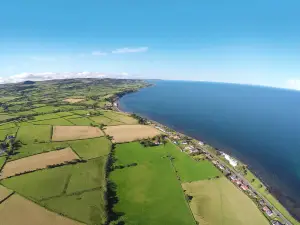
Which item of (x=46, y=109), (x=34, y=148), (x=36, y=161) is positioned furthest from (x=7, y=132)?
(x=46, y=109)

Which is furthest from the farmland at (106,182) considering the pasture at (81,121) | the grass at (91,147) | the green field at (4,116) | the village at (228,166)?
the green field at (4,116)

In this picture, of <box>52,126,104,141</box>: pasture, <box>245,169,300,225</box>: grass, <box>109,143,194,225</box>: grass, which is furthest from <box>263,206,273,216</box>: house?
<box>52,126,104,141</box>: pasture

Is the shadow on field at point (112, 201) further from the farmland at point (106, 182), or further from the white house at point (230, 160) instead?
the white house at point (230, 160)

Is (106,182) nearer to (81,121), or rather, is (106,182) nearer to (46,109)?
(81,121)

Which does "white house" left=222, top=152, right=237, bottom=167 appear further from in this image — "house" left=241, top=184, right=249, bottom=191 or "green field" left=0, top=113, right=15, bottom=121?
"green field" left=0, top=113, right=15, bottom=121

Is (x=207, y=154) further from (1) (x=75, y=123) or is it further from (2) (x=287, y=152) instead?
(1) (x=75, y=123)

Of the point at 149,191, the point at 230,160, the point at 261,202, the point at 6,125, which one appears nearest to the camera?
the point at 261,202
